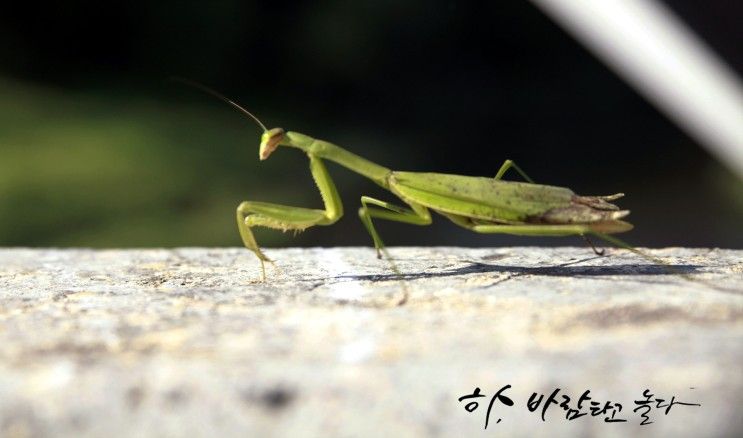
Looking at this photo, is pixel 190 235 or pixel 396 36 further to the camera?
pixel 396 36

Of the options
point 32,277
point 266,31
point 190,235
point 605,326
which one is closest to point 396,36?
point 266,31

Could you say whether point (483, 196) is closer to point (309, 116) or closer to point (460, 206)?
point (460, 206)

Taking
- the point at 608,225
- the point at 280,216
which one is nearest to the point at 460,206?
the point at 608,225

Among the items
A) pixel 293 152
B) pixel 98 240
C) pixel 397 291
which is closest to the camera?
pixel 397 291

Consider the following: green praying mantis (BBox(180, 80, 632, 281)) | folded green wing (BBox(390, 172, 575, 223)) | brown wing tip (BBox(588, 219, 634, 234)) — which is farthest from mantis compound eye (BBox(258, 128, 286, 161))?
brown wing tip (BBox(588, 219, 634, 234))

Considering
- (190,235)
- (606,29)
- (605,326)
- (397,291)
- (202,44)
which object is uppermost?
(202,44)

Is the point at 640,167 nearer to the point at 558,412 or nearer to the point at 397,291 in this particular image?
the point at 397,291
